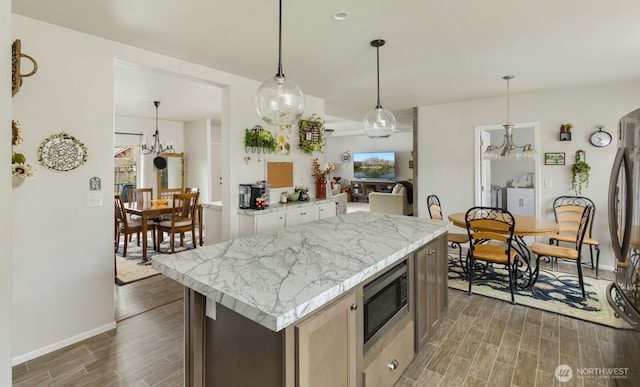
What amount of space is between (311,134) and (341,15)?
→ 8.26 feet

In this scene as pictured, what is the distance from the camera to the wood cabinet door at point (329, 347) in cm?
121

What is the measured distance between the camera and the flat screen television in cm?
1056

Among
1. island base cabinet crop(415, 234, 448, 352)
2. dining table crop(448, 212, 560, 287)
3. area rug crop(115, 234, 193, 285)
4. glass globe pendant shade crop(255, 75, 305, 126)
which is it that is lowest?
area rug crop(115, 234, 193, 285)

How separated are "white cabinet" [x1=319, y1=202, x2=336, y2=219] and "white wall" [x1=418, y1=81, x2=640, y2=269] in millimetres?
1972

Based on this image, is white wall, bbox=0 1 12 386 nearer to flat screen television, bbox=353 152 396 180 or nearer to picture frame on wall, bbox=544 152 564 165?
picture frame on wall, bbox=544 152 564 165

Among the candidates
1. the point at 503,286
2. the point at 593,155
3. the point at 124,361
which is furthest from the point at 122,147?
the point at 593,155

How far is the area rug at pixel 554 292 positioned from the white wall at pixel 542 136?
3.88 ft

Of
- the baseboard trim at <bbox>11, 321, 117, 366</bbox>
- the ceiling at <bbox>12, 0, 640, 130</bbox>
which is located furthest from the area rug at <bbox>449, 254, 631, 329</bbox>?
the baseboard trim at <bbox>11, 321, 117, 366</bbox>

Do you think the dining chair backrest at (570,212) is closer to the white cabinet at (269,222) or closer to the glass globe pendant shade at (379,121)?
the glass globe pendant shade at (379,121)

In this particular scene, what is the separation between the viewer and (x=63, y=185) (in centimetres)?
252

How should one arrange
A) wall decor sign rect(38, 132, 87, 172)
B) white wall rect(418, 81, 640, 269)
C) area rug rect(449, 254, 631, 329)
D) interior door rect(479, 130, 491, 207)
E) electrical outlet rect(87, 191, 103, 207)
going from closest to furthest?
wall decor sign rect(38, 132, 87, 172) < electrical outlet rect(87, 191, 103, 207) < area rug rect(449, 254, 631, 329) < white wall rect(418, 81, 640, 269) < interior door rect(479, 130, 491, 207)

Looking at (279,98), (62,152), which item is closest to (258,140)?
(62,152)

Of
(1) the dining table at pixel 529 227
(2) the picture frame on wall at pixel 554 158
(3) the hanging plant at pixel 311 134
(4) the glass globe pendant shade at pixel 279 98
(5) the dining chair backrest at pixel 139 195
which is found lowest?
(1) the dining table at pixel 529 227

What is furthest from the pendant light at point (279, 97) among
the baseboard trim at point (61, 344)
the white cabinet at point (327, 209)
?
the white cabinet at point (327, 209)
